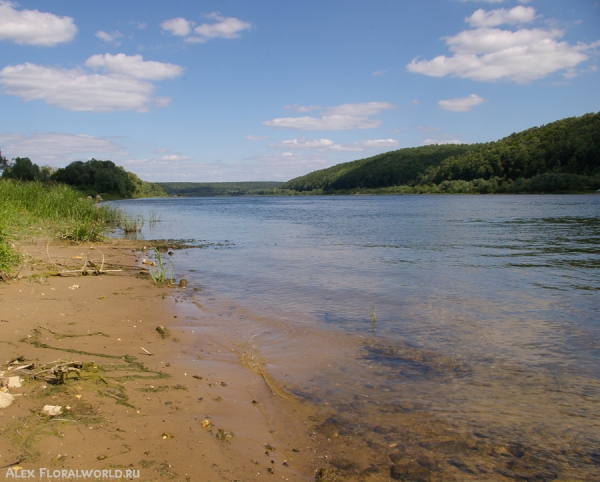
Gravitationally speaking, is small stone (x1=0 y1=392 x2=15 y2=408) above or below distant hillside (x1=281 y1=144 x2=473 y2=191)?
below

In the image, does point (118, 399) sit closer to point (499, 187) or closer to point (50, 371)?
point (50, 371)

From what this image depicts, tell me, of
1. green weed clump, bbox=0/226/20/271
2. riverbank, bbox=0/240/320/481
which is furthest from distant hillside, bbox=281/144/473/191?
riverbank, bbox=0/240/320/481

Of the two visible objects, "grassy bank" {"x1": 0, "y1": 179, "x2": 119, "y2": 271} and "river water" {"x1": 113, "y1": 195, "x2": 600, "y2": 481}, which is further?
"grassy bank" {"x1": 0, "y1": 179, "x2": 119, "y2": 271}

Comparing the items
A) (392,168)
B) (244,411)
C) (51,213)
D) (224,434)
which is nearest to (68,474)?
(224,434)

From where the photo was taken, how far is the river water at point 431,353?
423cm

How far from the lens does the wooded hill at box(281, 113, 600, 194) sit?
9869 cm

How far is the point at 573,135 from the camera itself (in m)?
109

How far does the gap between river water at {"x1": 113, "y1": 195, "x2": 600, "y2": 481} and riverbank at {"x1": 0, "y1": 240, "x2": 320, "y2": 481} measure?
56cm

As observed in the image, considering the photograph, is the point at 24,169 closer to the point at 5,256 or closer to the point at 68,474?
the point at 5,256

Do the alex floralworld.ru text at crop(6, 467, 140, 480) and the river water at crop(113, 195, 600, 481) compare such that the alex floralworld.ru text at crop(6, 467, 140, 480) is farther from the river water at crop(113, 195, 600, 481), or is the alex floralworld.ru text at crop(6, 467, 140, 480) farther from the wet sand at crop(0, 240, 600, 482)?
the river water at crop(113, 195, 600, 481)

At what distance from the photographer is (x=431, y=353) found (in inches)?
274

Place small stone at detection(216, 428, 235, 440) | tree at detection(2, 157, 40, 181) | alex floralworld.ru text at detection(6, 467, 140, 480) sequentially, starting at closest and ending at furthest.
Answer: alex floralworld.ru text at detection(6, 467, 140, 480) < small stone at detection(216, 428, 235, 440) < tree at detection(2, 157, 40, 181)

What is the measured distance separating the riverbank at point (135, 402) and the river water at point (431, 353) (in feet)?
1.83

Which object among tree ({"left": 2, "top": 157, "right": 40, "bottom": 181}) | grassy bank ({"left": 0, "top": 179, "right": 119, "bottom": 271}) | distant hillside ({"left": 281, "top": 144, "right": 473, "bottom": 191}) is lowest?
grassy bank ({"left": 0, "top": 179, "right": 119, "bottom": 271})
